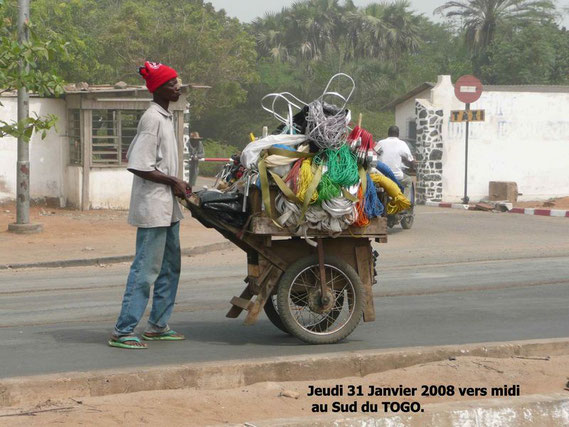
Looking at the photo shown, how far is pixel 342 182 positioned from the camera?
25.6 ft

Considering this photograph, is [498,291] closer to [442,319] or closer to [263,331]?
[442,319]

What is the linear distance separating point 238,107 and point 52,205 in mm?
33674

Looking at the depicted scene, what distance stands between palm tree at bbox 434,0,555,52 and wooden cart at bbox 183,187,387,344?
58.1m

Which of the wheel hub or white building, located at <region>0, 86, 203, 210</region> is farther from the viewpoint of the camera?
white building, located at <region>0, 86, 203, 210</region>

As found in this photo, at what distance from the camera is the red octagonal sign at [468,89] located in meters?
26.2

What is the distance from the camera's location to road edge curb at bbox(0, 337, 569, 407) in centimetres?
638

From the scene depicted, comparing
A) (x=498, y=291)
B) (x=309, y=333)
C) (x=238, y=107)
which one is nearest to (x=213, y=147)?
(x=238, y=107)

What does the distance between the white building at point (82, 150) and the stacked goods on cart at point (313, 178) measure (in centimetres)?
1606

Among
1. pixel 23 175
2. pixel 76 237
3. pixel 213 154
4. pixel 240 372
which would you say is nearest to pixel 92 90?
pixel 23 175

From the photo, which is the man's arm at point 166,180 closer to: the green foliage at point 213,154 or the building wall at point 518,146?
the building wall at point 518,146

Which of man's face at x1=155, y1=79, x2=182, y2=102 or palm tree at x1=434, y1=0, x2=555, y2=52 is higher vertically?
palm tree at x1=434, y1=0, x2=555, y2=52

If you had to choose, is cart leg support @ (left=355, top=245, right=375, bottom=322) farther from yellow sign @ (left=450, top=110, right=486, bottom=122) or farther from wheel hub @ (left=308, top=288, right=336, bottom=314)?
yellow sign @ (left=450, top=110, right=486, bottom=122)

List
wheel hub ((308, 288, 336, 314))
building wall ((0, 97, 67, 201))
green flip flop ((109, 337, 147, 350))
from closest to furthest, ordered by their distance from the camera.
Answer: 1. green flip flop ((109, 337, 147, 350))
2. wheel hub ((308, 288, 336, 314))
3. building wall ((0, 97, 67, 201))

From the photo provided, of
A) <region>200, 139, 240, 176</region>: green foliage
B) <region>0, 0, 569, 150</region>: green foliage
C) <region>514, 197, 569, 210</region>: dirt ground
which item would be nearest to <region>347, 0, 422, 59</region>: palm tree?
<region>0, 0, 569, 150</region>: green foliage
